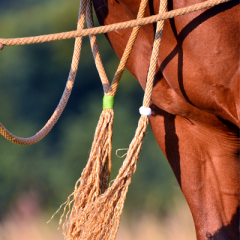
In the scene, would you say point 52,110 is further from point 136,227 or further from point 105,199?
point 105,199

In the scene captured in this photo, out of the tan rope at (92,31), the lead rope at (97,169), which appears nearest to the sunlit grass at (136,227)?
the lead rope at (97,169)

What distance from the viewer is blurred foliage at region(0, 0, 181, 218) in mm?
1606

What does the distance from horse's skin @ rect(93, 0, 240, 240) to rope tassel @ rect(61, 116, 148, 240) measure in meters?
0.12

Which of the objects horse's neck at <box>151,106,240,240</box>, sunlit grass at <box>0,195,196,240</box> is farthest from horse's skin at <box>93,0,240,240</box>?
sunlit grass at <box>0,195,196,240</box>

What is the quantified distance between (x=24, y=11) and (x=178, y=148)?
1453mm

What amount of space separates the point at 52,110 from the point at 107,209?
1216 mm

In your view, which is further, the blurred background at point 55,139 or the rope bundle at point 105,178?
the blurred background at point 55,139

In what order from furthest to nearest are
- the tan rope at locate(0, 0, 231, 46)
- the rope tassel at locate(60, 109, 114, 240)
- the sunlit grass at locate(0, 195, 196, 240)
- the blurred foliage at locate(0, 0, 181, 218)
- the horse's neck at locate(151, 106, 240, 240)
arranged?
1. the blurred foliage at locate(0, 0, 181, 218)
2. the sunlit grass at locate(0, 195, 196, 240)
3. the horse's neck at locate(151, 106, 240, 240)
4. the rope tassel at locate(60, 109, 114, 240)
5. the tan rope at locate(0, 0, 231, 46)

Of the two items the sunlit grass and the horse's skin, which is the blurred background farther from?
the horse's skin

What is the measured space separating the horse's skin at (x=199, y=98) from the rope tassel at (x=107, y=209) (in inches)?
4.8

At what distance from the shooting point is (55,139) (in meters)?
1.70

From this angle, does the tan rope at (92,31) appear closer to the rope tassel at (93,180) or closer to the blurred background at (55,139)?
the rope tassel at (93,180)

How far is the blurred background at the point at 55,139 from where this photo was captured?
4.99 feet

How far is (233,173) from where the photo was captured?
76 cm
